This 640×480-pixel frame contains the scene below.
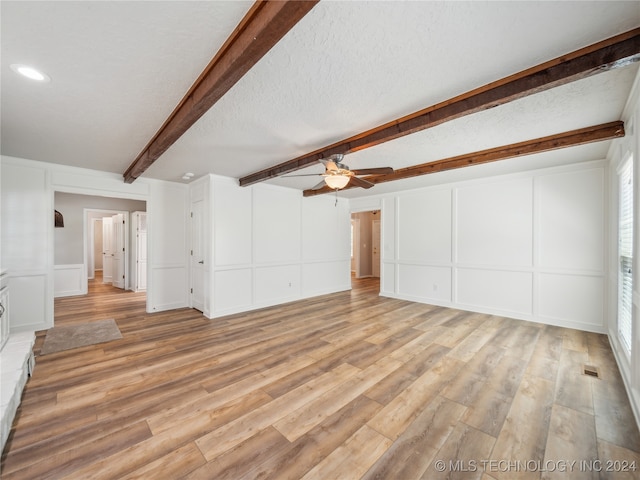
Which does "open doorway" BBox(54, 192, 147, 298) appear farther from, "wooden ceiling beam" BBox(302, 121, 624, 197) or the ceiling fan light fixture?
"wooden ceiling beam" BBox(302, 121, 624, 197)

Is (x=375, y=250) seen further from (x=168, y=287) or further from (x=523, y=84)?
(x=523, y=84)

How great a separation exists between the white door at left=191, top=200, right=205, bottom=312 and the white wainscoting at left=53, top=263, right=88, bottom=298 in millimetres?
3769

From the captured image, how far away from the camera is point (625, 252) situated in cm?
288

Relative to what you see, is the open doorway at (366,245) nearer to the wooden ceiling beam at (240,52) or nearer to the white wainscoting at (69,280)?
the white wainscoting at (69,280)

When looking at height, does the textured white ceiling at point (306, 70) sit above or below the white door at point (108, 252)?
above

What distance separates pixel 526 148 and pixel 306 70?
9.53ft

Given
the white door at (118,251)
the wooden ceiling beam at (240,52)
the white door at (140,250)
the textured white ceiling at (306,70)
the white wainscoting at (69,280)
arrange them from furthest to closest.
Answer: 1. the white door at (118,251)
2. the white door at (140,250)
3. the white wainscoting at (69,280)
4. the textured white ceiling at (306,70)
5. the wooden ceiling beam at (240,52)

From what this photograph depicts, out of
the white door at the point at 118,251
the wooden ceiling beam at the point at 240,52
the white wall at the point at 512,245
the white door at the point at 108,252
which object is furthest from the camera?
the white door at the point at 108,252

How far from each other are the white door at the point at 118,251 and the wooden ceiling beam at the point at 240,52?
668 cm

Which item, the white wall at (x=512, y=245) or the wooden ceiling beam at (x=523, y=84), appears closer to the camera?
the wooden ceiling beam at (x=523, y=84)

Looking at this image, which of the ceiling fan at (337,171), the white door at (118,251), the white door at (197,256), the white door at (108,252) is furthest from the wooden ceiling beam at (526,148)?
the white door at (108,252)

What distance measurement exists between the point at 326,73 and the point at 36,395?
11.5 feet

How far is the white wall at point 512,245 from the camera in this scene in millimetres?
3930

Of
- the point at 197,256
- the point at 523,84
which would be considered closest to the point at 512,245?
the point at 523,84
